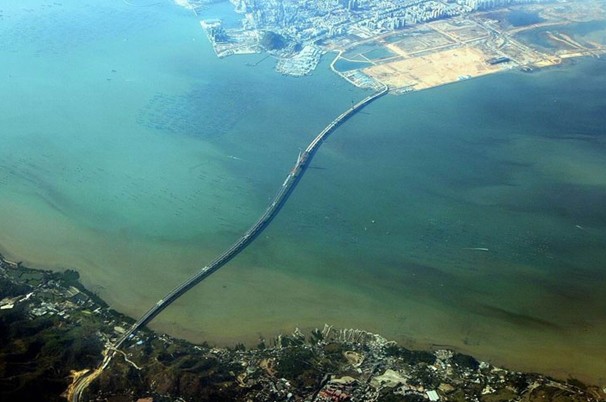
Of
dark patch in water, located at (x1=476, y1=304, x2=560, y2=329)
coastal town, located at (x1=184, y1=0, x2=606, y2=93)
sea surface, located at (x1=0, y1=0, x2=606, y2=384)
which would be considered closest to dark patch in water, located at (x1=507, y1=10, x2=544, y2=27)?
coastal town, located at (x1=184, y1=0, x2=606, y2=93)

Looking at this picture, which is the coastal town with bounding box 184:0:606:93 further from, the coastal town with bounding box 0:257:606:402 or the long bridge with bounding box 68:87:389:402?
the coastal town with bounding box 0:257:606:402

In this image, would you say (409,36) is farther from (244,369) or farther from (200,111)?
(244,369)

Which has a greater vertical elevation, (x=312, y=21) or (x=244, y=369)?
(x=312, y=21)

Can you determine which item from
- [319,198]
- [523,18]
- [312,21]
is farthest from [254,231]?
[523,18]

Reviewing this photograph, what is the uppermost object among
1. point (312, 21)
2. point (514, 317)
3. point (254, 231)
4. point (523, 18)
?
point (312, 21)

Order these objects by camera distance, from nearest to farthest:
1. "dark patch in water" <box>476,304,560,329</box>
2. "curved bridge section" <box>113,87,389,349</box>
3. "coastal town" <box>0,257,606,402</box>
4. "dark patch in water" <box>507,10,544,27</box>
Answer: "coastal town" <box>0,257,606,402</box>, "dark patch in water" <box>476,304,560,329</box>, "curved bridge section" <box>113,87,389,349</box>, "dark patch in water" <box>507,10,544,27</box>

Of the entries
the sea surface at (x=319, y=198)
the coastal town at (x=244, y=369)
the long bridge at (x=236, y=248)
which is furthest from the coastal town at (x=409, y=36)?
the coastal town at (x=244, y=369)

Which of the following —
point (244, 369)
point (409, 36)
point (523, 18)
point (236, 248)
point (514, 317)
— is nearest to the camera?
point (244, 369)
